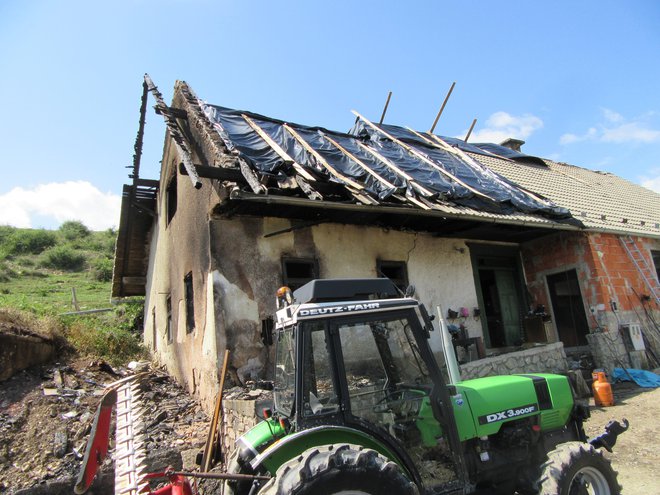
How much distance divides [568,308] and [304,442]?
401 inches

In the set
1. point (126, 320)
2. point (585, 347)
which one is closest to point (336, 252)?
point (585, 347)

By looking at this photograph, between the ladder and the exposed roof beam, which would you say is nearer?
the exposed roof beam

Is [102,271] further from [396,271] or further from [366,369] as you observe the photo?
[366,369]

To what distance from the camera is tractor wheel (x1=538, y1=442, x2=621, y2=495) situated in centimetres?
318

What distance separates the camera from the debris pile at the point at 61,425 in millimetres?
5141

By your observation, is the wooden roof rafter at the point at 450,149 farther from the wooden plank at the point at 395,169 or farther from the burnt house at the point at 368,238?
the wooden plank at the point at 395,169

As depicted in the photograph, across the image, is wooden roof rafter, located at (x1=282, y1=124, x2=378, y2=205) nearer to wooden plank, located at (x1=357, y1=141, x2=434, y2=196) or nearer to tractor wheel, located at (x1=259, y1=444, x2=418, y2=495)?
wooden plank, located at (x1=357, y1=141, x2=434, y2=196)

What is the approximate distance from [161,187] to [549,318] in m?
10.6

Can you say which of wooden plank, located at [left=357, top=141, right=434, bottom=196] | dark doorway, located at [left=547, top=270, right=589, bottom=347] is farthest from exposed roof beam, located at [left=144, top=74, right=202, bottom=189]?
dark doorway, located at [left=547, top=270, right=589, bottom=347]

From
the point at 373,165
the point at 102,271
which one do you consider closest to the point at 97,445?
the point at 373,165

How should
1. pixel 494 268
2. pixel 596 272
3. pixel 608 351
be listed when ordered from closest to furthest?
pixel 608 351, pixel 596 272, pixel 494 268

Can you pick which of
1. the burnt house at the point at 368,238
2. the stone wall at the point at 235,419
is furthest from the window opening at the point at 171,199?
the stone wall at the point at 235,419

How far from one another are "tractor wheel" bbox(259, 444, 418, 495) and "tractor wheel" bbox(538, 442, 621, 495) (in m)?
1.24

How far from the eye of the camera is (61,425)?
6.02 m
